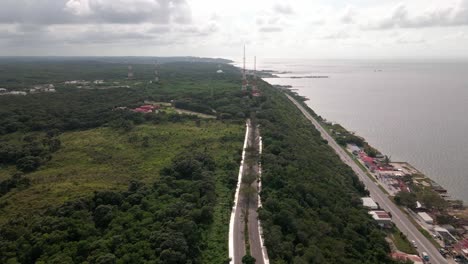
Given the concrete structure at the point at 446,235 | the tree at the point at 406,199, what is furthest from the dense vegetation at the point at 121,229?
the tree at the point at 406,199

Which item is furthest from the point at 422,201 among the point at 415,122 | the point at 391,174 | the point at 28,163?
the point at 415,122

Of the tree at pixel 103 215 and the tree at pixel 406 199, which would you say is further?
the tree at pixel 406 199

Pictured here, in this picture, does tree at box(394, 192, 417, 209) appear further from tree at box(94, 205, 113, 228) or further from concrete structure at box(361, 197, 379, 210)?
tree at box(94, 205, 113, 228)

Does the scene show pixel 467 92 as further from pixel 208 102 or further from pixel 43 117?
pixel 43 117

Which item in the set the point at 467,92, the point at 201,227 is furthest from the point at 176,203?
the point at 467,92

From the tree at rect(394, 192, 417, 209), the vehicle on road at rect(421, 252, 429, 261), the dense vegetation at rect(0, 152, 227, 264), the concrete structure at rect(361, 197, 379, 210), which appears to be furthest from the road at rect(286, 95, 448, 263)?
the dense vegetation at rect(0, 152, 227, 264)

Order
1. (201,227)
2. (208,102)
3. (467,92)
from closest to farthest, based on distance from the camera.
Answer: (201,227) → (208,102) → (467,92)

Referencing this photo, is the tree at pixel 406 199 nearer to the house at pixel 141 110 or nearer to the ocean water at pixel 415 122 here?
the ocean water at pixel 415 122
